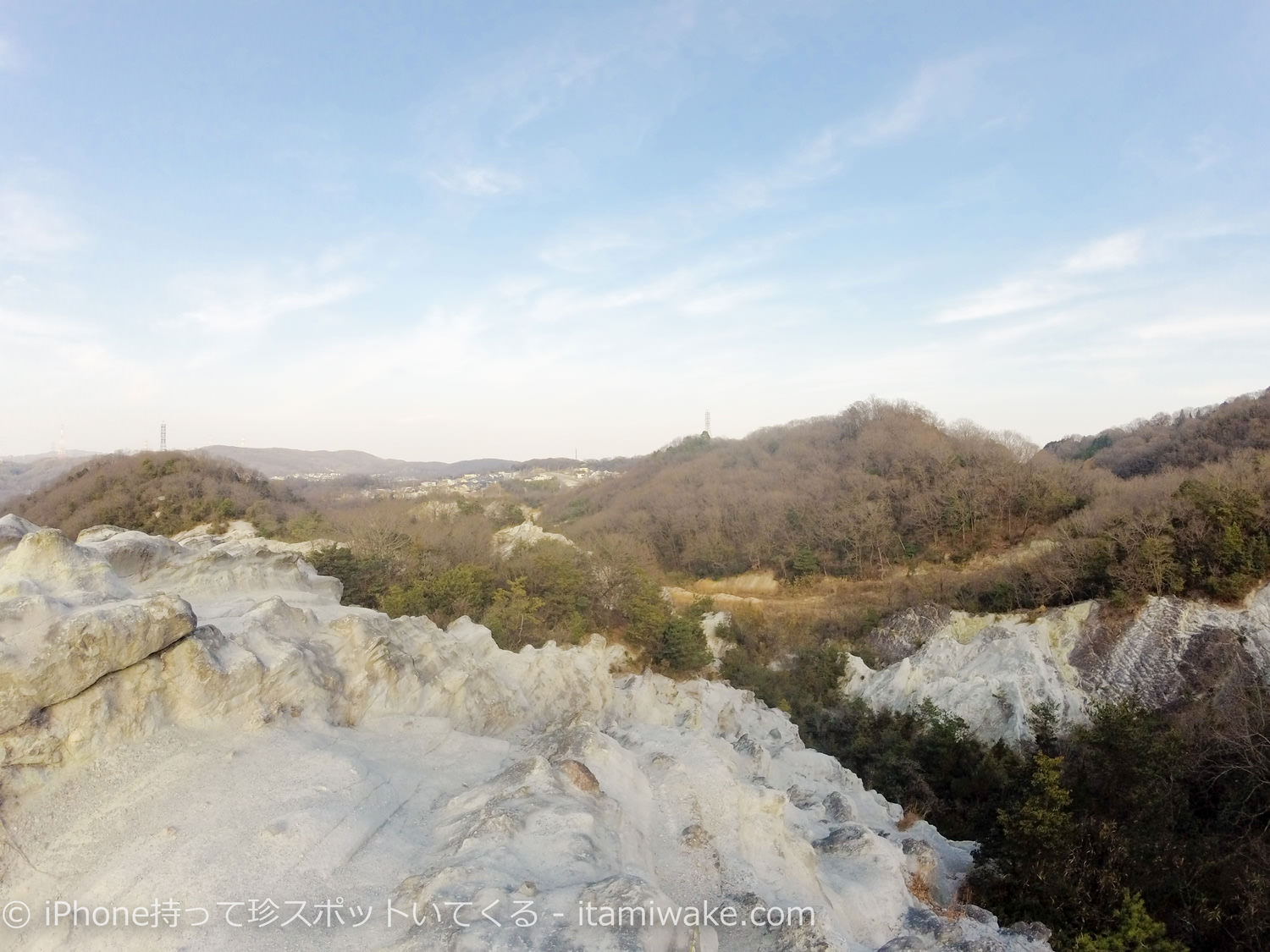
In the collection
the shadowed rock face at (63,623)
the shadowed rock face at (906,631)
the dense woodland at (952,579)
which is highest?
the shadowed rock face at (63,623)

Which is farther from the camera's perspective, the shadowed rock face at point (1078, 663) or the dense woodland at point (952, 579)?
the shadowed rock face at point (1078, 663)

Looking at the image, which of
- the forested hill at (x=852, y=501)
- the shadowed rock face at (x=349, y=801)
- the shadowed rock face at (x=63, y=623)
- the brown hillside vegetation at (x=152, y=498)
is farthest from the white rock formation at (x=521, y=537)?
the shadowed rock face at (x=63, y=623)

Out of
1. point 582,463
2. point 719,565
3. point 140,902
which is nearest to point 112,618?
point 140,902

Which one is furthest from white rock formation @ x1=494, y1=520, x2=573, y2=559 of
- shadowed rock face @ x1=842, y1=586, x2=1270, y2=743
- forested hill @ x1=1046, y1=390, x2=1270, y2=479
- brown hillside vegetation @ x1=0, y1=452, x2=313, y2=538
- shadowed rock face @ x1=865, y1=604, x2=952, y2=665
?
forested hill @ x1=1046, y1=390, x2=1270, y2=479

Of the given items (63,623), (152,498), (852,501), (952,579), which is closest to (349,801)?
(63,623)

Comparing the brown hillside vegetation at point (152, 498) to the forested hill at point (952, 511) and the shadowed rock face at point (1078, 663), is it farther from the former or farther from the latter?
the shadowed rock face at point (1078, 663)

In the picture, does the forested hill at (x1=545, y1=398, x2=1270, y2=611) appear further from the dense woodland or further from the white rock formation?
the white rock formation
